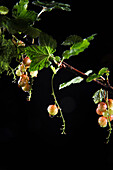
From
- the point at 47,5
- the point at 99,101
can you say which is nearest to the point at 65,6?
the point at 47,5

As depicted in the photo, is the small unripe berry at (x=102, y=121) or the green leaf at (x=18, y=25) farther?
the small unripe berry at (x=102, y=121)

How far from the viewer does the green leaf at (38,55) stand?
0.27 meters

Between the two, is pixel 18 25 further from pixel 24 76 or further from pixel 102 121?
pixel 102 121

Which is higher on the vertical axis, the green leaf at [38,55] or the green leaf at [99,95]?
the green leaf at [38,55]

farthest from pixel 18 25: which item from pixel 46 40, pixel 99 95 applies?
pixel 99 95

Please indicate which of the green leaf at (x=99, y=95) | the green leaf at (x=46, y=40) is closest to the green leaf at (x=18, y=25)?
the green leaf at (x=46, y=40)

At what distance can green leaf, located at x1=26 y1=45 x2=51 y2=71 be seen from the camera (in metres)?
0.27

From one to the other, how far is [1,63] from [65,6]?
123 millimetres

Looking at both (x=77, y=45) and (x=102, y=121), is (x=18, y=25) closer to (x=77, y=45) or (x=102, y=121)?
(x=77, y=45)

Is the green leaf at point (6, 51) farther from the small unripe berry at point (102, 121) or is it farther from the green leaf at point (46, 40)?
the small unripe berry at point (102, 121)

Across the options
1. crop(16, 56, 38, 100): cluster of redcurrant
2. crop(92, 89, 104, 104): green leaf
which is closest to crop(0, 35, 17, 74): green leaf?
crop(16, 56, 38, 100): cluster of redcurrant

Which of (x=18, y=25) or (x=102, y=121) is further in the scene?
(x=102, y=121)

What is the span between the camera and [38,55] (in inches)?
10.6

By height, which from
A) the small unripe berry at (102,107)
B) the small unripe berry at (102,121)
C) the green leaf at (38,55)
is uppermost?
the green leaf at (38,55)
